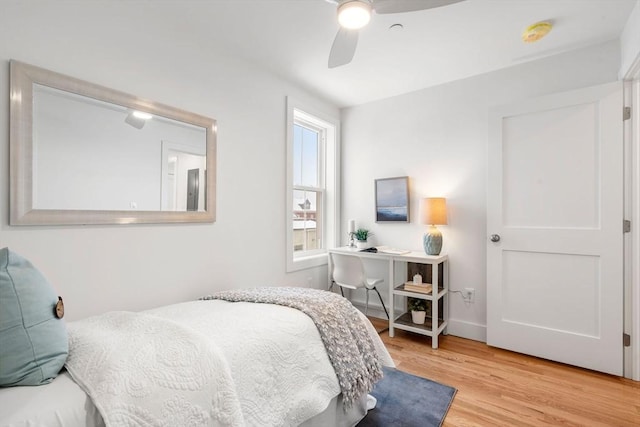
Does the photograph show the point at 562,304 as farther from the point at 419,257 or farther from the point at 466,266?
the point at 419,257

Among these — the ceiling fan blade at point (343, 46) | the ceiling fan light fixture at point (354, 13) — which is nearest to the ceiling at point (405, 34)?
the ceiling fan blade at point (343, 46)

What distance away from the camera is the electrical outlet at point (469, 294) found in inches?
113

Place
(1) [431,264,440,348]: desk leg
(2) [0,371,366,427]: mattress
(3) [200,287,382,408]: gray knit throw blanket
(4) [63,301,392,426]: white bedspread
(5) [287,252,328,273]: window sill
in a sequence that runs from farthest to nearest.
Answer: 1. (5) [287,252,328,273]: window sill
2. (1) [431,264,440,348]: desk leg
3. (3) [200,287,382,408]: gray knit throw blanket
4. (4) [63,301,392,426]: white bedspread
5. (2) [0,371,366,427]: mattress

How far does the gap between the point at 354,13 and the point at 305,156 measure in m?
2.03

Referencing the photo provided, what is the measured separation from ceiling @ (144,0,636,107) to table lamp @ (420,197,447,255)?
1195mm

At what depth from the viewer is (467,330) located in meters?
2.89

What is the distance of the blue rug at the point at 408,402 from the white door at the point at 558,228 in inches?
39.0

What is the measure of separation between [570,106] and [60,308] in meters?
3.35

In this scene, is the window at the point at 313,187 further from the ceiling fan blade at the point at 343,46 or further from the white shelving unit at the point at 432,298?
the ceiling fan blade at the point at 343,46

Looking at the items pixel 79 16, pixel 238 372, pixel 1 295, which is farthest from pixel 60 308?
pixel 79 16

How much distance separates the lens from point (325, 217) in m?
3.70

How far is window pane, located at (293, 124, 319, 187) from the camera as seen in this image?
3.34 m

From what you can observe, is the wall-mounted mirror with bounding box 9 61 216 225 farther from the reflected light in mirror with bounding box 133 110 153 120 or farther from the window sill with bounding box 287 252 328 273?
the window sill with bounding box 287 252 328 273

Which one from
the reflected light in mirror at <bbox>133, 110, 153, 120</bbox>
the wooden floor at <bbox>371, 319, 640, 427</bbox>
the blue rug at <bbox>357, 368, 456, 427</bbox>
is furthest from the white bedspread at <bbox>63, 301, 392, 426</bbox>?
the reflected light in mirror at <bbox>133, 110, 153, 120</bbox>
